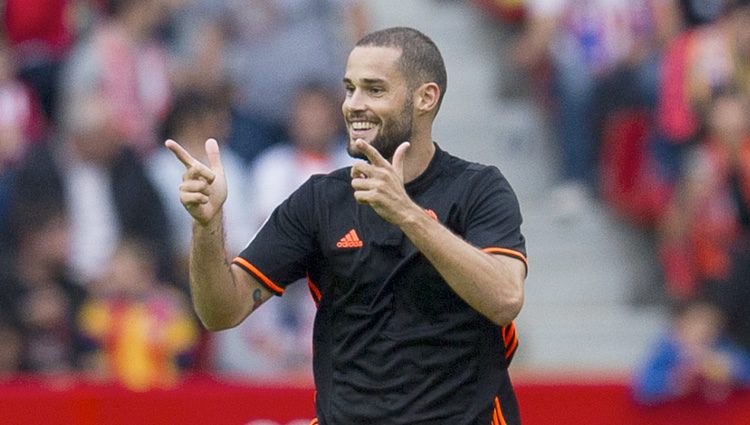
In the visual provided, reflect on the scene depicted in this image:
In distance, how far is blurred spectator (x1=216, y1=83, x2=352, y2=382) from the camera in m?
9.10

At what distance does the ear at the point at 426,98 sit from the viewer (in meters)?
5.08

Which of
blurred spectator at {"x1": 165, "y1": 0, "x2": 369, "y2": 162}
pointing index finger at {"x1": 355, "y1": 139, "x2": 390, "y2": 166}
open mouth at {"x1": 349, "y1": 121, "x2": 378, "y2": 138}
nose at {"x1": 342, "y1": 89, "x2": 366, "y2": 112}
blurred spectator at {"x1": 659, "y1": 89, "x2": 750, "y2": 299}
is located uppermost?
blurred spectator at {"x1": 165, "y1": 0, "x2": 369, "y2": 162}

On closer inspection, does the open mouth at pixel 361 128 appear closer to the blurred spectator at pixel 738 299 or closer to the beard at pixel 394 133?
the beard at pixel 394 133

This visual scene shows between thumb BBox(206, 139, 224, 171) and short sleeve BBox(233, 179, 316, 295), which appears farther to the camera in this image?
short sleeve BBox(233, 179, 316, 295)

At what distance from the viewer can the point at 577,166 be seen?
1040 cm

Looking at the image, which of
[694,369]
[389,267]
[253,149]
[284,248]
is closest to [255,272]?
[284,248]

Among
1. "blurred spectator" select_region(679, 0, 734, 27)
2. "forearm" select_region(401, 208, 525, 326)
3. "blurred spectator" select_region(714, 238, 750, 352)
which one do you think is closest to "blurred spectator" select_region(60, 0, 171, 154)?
"blurred spectator" select_region(679, 0, 734, 27)

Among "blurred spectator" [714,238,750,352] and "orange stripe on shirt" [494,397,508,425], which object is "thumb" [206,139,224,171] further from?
"blurred spectator" [714,238,750,352]

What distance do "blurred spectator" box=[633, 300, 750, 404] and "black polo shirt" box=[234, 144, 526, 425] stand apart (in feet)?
10.6

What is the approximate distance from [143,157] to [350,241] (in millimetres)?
4739

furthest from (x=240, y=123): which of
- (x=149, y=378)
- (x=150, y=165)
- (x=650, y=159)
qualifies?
(x=650, y=159)

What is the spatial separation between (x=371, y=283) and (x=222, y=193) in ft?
1.73

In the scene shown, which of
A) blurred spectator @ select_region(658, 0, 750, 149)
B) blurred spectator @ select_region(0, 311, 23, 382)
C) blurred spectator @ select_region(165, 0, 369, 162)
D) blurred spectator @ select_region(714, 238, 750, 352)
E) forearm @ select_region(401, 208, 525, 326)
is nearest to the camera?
forearm @ select_region(401, 208, 525, 326)

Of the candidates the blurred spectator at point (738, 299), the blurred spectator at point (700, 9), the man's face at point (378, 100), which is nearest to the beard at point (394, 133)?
the man's face at point (378, 100)
